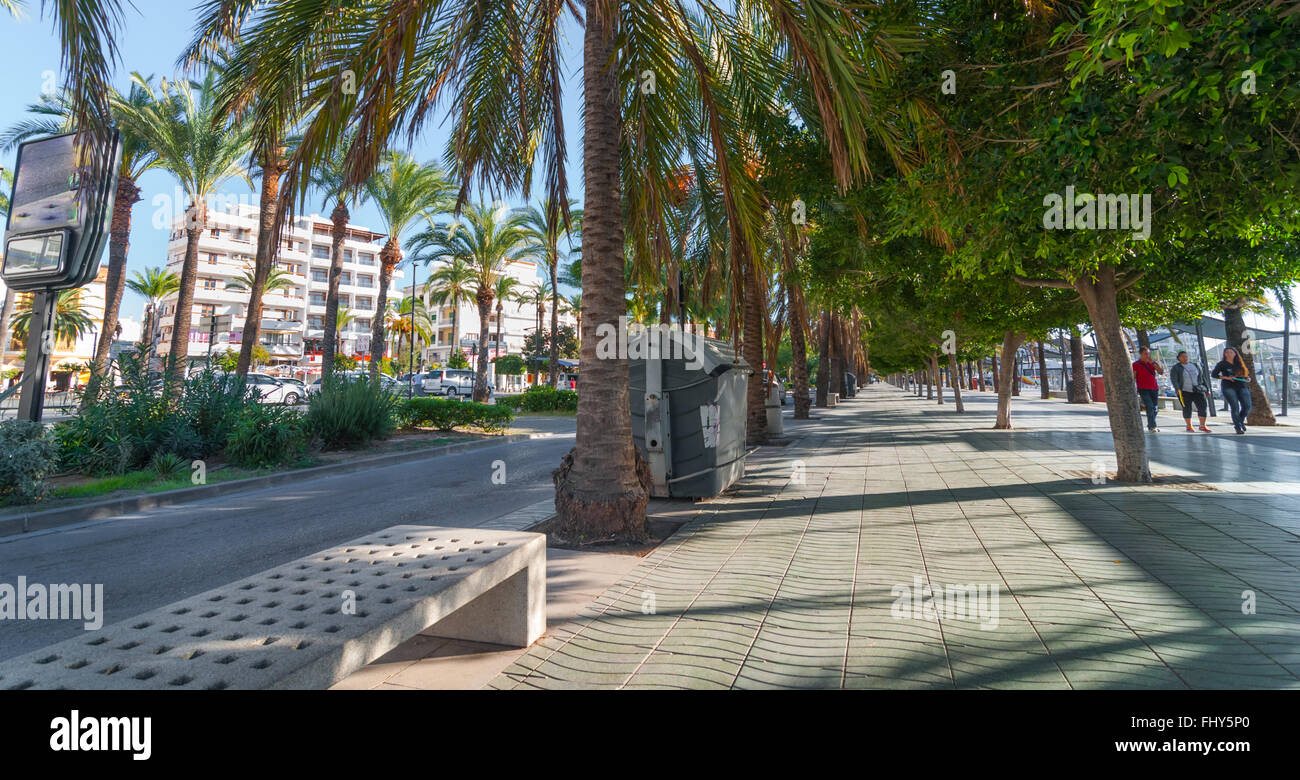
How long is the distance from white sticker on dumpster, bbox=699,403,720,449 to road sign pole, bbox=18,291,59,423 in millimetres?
8540

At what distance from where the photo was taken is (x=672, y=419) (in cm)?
775

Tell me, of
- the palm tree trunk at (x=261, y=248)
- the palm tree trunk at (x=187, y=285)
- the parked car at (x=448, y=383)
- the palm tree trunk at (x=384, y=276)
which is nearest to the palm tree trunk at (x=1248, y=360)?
the palm tree trunk at (x=261, y=248)

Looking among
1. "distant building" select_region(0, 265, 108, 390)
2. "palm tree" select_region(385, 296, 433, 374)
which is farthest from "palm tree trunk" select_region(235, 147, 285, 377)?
"distant building" select_region(0, 265, 108, 390)

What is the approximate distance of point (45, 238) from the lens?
8828 mm

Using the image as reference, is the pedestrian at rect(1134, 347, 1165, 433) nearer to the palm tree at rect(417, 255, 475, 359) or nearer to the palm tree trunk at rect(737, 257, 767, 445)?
the palm tree trunk at rect(737, 257, 767, 445)

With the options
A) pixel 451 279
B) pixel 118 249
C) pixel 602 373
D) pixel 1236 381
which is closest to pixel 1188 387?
pixel 1236 381

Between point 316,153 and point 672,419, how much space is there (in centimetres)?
449

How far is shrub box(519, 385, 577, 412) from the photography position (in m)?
26.7

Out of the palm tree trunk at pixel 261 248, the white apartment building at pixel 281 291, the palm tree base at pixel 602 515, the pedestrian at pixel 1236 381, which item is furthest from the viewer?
the white apartment building at pixel 281 291

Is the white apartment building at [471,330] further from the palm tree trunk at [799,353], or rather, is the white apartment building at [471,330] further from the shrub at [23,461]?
the shrub at [23,461]

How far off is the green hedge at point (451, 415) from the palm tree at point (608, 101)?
371 inches

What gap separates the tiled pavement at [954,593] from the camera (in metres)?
3.05

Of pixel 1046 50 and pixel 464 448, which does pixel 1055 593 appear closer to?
pixel 1046 50
